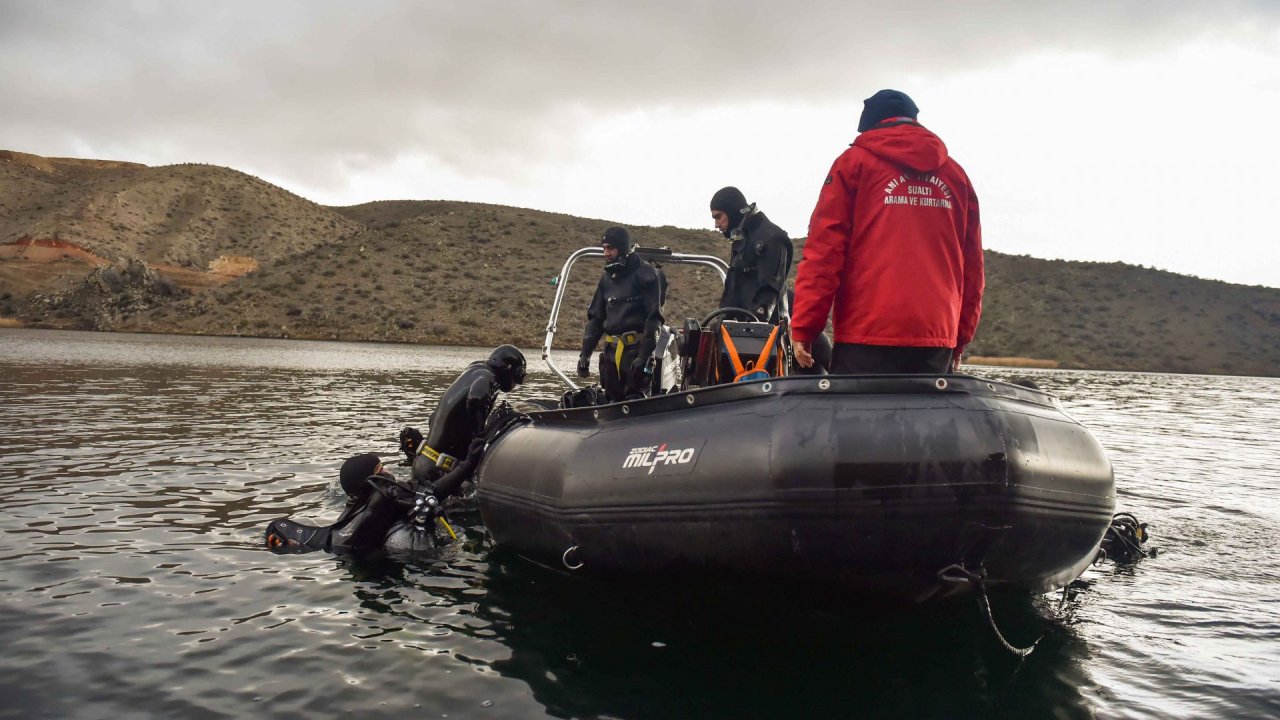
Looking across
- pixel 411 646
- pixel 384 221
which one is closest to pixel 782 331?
pixel 411 646

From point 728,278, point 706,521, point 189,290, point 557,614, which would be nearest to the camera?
point 706,521

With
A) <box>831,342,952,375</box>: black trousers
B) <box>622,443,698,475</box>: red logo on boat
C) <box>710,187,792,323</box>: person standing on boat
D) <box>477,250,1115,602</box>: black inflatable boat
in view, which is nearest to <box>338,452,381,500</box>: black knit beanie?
<box>477,250,1115,602</box>: black inflatable boat

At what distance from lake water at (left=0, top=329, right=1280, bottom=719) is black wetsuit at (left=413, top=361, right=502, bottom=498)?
63cm

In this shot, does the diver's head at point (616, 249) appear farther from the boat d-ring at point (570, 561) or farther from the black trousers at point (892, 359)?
the black trousers at point (892, 359)

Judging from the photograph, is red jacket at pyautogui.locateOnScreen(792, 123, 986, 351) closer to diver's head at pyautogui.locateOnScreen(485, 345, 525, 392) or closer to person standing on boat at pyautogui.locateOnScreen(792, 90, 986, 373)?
person standing on boat at pyautogui.locateOnScreen(792, 90, 986, 373)

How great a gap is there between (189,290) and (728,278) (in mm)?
49660

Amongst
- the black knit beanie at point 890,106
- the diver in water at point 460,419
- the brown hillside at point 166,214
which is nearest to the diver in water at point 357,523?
the diver in water at point 460,419

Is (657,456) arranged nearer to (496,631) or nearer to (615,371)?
(496,631)

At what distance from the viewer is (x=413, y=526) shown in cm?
641

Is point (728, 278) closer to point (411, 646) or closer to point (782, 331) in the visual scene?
point (782, 331)

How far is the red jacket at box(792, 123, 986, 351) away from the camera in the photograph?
14.1 feet

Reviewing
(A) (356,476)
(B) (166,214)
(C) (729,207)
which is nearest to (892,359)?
(C) (729,207)

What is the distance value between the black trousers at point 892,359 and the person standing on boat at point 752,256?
8.53 feet

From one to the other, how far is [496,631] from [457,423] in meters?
2.92
